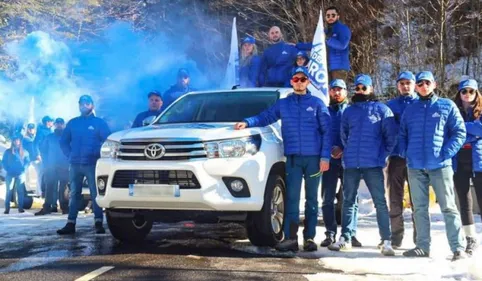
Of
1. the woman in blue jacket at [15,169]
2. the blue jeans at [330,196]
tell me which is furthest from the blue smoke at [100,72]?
the blue jeans at [330,196]

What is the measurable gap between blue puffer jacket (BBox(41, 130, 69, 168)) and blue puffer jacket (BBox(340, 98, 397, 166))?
6917mm

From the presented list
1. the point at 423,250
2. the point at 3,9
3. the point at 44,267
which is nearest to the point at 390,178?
the point at 423,250

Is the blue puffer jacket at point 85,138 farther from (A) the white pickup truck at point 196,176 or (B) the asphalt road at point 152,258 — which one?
(A) the white pickup truck at point 196,176

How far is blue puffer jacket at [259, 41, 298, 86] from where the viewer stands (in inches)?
379

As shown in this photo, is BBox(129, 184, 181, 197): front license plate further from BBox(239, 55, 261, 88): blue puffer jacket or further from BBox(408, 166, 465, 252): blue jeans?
BBox(239, 55, 261, 88): blue puffer jacket

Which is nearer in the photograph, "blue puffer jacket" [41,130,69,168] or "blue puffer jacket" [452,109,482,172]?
"blue puffer jacket" [452,109,482,172]

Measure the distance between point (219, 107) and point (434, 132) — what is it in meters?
2.79

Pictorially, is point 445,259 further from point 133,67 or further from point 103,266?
point 133,67

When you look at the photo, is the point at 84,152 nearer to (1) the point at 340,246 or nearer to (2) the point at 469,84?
(1) the point at 340,246

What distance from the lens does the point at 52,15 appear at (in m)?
29.1

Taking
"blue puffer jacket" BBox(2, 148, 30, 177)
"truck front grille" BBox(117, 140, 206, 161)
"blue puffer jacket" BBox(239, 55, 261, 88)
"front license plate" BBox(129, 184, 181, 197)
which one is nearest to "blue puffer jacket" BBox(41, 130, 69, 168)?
"blue puffer jacket" BBox(2, 148, 30, 177)

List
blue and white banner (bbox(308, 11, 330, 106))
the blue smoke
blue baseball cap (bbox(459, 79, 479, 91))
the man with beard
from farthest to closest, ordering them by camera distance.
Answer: the blue smoke
the man with beard
blue and white banner (bbox(308, 11, 330, 106))
blue baseball cap (bbox(459, 79, 479, 91))

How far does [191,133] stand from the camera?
6500 millimetres

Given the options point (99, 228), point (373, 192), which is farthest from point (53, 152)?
point (373, 192)
